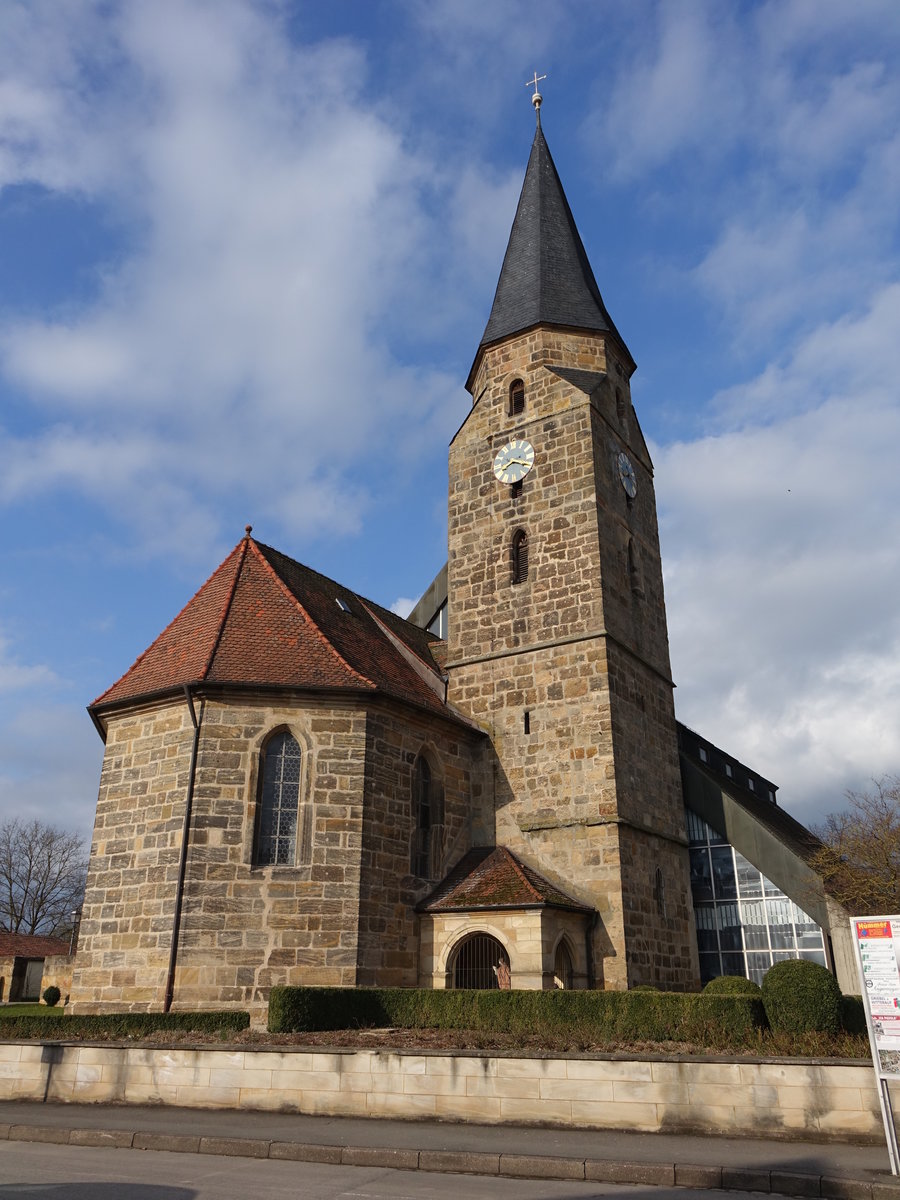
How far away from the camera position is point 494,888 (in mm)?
17500

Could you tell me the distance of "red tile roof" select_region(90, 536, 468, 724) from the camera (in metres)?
17.1

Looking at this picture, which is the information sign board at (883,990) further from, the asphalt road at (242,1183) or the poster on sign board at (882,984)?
the asphalt road at (242,1183)

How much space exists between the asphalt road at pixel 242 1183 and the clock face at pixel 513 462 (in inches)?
640

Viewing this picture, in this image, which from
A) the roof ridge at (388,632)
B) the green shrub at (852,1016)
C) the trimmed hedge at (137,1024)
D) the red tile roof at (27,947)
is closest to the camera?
the green shrub at (852,1016)

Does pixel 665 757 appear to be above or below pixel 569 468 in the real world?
below

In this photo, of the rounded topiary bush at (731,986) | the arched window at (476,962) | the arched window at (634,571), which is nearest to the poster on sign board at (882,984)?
the rounded topiary bush at (731,986)

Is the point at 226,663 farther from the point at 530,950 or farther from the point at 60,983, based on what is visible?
the point at 60,983

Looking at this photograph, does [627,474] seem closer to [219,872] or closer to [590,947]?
[590,947]

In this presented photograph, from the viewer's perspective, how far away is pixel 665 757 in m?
21.6

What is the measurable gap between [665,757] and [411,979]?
800 cm

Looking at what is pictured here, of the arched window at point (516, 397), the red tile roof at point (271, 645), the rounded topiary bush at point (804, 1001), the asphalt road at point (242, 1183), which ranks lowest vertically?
the asphalt road at point (242, 1183)

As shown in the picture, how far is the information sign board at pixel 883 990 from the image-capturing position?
760cm

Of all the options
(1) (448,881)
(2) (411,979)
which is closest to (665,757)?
(1) (448,881)

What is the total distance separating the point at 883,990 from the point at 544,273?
20.7m
